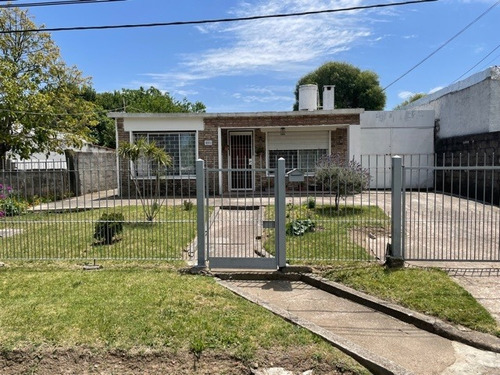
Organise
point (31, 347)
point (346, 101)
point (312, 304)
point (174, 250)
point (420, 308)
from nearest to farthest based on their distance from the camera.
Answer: point (31, 347) → point (420, 308) → point (312, 304) → point (174, 250) → point (346, 101)

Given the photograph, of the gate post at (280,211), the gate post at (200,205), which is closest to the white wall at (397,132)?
the gate post at (280,211)

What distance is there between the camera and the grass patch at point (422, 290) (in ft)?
14.6

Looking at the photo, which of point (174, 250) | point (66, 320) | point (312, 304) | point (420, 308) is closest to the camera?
point (66, 320)

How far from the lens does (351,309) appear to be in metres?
4.96

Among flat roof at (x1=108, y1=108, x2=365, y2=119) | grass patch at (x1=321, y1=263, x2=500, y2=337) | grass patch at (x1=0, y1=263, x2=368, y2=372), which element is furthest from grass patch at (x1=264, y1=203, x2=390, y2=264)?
flat roof at (x1=108, y1=108, x2=365, y2=119)

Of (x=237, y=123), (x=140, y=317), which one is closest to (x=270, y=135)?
(x=237, y=123)

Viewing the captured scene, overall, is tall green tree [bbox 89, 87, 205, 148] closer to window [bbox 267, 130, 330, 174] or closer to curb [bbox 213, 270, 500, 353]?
window [bbox 267, 130, 330, 174]

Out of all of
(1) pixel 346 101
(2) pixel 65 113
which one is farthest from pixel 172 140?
(1) pixel 346 101

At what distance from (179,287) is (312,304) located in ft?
5.96

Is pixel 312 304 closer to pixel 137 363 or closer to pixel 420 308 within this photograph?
pixel 420 308

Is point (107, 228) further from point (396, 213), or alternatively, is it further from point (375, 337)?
point (375, 337)

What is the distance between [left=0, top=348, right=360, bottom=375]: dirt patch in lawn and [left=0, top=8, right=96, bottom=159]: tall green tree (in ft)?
44.5

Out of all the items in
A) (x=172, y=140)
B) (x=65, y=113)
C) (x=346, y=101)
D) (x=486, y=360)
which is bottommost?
(x=486, y=360)

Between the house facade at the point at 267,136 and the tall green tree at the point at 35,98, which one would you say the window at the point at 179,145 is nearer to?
the house facade at the point at 267,136
